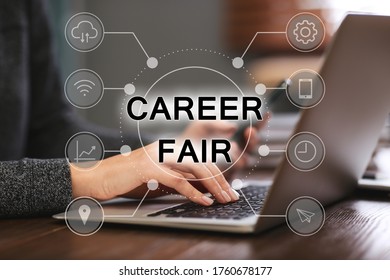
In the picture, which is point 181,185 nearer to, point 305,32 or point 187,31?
point 305,32

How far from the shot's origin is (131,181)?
0.63 meters

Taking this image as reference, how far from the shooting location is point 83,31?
67cm

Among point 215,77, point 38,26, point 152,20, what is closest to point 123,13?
point 152,20

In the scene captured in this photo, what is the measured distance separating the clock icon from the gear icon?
181mm

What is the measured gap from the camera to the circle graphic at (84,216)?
0.53 meters

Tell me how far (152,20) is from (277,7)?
583 millimetres

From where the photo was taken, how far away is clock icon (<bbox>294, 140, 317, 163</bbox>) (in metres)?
0.49

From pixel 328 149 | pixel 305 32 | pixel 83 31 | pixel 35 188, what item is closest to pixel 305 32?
pixel 305 32

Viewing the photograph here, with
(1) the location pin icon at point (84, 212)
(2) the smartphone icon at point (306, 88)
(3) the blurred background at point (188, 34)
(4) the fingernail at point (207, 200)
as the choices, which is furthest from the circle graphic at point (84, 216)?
(3) the blurred background at point (188, 34)

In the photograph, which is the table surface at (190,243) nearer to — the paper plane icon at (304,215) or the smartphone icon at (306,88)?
the paper plane icon at (304,215)

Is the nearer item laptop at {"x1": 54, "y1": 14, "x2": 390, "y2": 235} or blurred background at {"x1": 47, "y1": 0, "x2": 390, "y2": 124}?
laptop at {"x1": 54, "y1": 14, "x2": 390, "y2": 235}

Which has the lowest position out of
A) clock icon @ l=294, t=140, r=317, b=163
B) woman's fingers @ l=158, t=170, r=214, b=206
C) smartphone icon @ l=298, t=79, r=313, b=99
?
woman's fingers @ l=158, t=170, r=214, b=206

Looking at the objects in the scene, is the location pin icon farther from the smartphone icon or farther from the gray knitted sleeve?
the smartphone icon

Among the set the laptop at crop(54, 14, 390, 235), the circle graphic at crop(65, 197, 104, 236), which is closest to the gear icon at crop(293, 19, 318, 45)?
the laptop at crop(54, 14, 390, 235)
